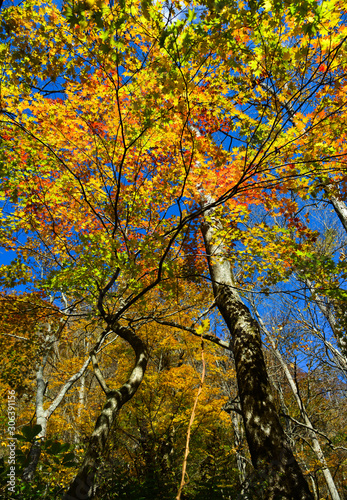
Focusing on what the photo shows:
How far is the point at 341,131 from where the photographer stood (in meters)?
3.99

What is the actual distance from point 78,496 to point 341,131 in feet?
19.2

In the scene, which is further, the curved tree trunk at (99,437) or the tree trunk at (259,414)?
the curved tree trunk at (99,437)

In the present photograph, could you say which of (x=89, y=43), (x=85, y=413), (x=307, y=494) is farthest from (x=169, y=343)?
(x=89, y=43)

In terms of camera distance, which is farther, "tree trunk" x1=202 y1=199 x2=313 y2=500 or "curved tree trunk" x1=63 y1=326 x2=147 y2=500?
"curved tree trunk" x1=63 y1=326 x2=147 y2=500

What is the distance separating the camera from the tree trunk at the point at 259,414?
2494 mm

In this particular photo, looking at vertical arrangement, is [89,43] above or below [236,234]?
above

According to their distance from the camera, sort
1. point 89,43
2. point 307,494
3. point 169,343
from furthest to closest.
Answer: point 169,343 → point 89,43 → point 307,494

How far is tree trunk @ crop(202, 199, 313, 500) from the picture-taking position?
249cm

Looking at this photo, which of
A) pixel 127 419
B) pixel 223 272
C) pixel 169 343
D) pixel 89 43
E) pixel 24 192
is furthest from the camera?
pixel 169 343

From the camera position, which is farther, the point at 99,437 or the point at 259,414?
the point at 99,437

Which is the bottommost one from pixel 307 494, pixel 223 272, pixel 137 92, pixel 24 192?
pixel 307 494

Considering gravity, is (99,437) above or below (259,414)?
below

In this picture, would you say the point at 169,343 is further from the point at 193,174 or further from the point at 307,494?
the point at 307,494

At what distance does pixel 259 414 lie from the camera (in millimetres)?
3012
